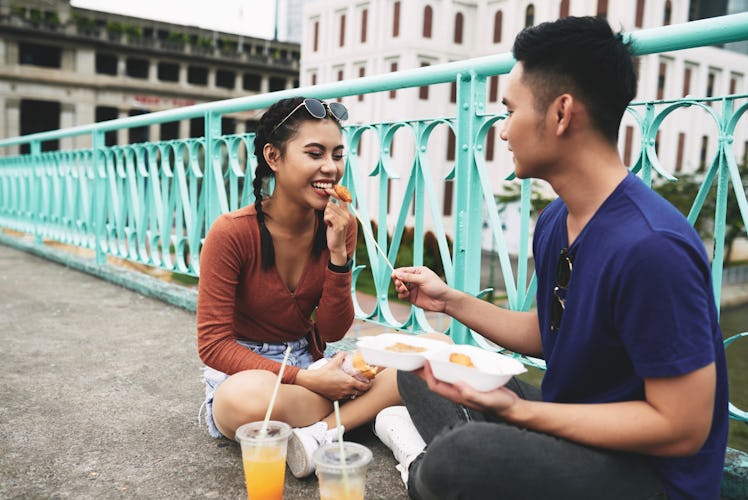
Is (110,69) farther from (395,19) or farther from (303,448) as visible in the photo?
(303,448)

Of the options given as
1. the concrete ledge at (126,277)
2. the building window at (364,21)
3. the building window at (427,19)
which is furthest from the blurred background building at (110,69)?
the concrete ledge at (126,277)

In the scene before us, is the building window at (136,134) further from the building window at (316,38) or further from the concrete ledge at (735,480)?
the concrete ledge at (735,480)

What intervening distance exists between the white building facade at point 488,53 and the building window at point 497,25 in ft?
0.14

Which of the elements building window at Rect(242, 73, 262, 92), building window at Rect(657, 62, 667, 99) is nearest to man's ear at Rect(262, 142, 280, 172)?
building window at Rect(657, 62, 667, 99)

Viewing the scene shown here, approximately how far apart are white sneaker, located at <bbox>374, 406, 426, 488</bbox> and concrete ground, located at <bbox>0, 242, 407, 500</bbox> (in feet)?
0.22

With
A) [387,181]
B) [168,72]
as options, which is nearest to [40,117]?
[168,72]

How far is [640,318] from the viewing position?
125cm

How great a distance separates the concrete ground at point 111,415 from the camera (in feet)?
6.40

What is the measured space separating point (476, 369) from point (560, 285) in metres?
0.35

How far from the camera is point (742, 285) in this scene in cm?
2467

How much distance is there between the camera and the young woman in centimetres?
208

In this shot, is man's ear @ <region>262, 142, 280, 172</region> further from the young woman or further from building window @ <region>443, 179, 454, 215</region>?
building window @ <region>443, 179, 454, 215</region>

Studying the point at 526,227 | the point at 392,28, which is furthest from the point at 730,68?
the point at 526,227

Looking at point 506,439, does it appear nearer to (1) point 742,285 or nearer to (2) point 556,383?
(2) point 556,383
